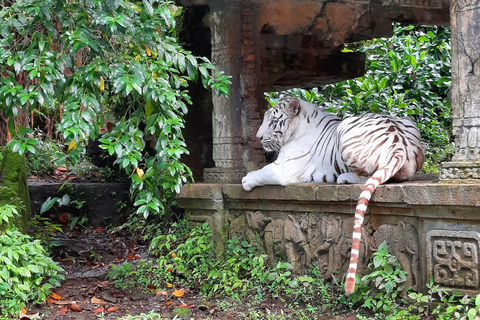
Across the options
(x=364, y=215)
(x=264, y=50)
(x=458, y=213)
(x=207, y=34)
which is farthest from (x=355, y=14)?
(x=458, y=213)

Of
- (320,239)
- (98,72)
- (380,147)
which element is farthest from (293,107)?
(98,72)

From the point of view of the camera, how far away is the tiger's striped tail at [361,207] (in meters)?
4.37

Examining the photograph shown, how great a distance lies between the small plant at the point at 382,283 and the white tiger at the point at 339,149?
0.35 meters

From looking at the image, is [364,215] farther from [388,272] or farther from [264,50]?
[264,50]

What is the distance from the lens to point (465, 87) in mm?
4488

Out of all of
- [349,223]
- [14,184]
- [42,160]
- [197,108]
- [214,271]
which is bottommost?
[214,271]

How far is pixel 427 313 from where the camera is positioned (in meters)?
4.47

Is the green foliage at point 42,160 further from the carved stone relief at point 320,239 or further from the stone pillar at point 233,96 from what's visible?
the carved stone relief at point 320,239

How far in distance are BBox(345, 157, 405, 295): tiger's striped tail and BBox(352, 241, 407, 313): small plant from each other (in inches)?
8.2

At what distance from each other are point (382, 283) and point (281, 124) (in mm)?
1946

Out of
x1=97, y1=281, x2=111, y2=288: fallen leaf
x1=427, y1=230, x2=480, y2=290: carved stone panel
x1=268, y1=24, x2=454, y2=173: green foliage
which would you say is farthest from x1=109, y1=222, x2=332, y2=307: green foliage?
x1=268, y1=24, x2=454, y2=173: green foliage

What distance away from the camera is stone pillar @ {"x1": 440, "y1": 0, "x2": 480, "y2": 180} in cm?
442

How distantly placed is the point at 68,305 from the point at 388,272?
8.32 ft

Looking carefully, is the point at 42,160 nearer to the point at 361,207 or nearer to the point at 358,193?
the point at 358,193
